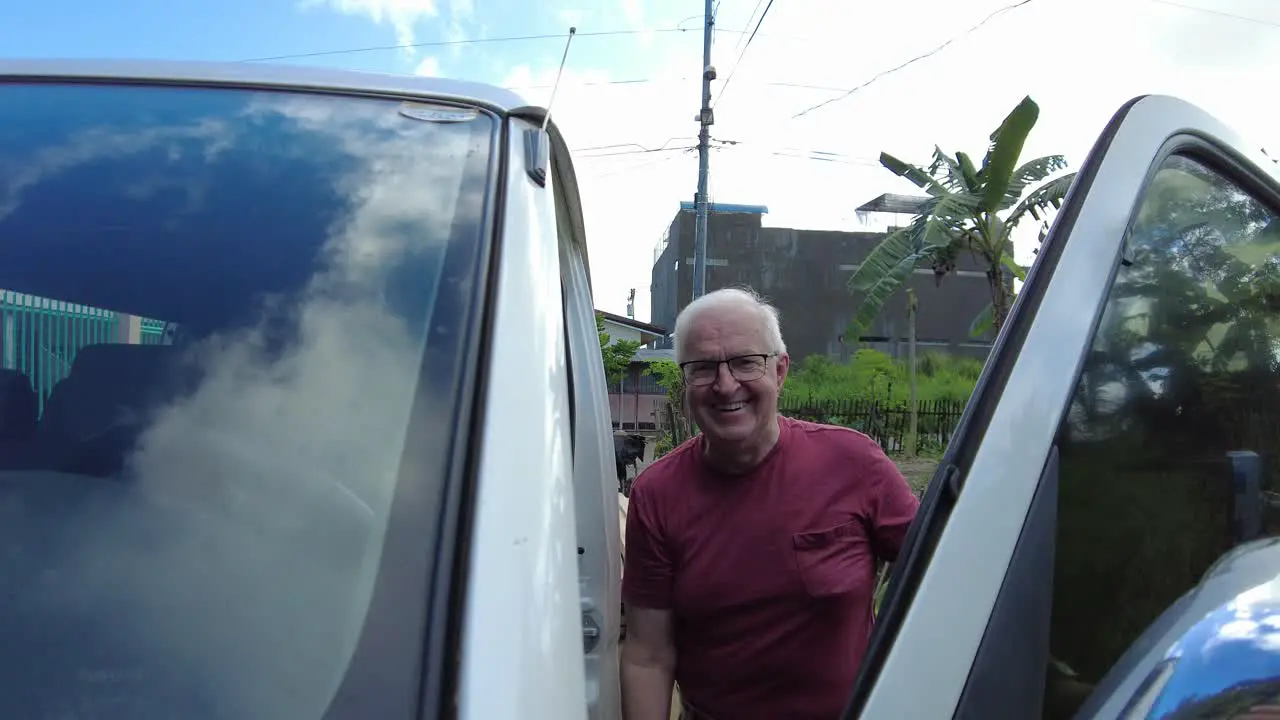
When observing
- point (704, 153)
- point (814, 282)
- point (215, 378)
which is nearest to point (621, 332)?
point (814, 282)

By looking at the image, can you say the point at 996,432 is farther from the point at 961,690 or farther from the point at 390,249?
the point at 390,249

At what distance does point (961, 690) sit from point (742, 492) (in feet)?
3.92

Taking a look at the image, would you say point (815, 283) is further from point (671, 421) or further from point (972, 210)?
point (972, 210)

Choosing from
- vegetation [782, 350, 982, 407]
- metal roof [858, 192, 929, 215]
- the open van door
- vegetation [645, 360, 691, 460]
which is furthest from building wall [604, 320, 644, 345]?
the open van door

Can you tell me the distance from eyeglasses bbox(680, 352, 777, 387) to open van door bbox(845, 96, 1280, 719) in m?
0.96

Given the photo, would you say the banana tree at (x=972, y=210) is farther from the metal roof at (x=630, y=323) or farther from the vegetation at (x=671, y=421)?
the metal roof at (x=630, y=323)

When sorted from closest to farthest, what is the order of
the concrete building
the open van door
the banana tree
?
1. the open van door
2. the banana tree
3. the concrete building

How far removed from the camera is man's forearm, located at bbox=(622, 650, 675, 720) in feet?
6.82

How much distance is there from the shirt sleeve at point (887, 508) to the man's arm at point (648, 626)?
1.61 feet

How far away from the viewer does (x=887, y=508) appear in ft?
6.95

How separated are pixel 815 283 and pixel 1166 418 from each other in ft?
96.3

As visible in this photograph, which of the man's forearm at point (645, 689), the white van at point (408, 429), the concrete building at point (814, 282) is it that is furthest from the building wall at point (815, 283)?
the white van at point (408, 429)

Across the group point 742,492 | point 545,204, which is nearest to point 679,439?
point 742,492

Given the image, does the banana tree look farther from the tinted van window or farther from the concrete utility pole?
the tinted van window
